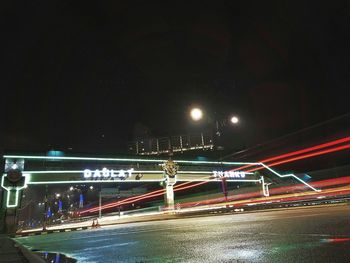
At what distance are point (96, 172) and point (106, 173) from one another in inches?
54.1

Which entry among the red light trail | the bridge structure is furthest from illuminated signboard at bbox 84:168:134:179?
the red light trail

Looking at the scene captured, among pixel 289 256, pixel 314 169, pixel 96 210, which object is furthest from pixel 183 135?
pixel 289 256

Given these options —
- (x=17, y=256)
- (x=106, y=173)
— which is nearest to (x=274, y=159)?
(x=106, y=173)

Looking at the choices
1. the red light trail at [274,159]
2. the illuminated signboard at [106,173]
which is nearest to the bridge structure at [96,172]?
the illuminated signboard at [106,173]

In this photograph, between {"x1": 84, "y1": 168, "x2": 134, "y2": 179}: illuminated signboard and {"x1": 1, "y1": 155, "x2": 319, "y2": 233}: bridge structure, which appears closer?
{"x1": 1, "y1": 155, "x2": 319, "y2": 233}: bridge structure

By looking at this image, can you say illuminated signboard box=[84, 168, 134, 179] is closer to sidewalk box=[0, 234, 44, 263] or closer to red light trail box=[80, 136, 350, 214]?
red light trail box=[80, 136, 350, 214]

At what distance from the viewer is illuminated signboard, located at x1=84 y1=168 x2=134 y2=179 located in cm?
3866

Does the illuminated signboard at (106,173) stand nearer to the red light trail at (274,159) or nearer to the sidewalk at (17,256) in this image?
the red light trail at (274,159)

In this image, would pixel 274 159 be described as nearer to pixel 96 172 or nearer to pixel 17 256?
pixel 96 172

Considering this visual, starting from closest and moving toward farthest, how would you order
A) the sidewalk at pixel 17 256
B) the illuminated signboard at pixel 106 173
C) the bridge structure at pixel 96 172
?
the sidewalk at pixel 17 256 < the bridge structure at pixel 96 172 < the illuminated signboard at pixel 106 173

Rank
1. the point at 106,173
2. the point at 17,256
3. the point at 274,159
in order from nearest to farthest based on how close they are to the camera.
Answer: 1. the point at 17,256
2. the point at 106,173
3. the point at 274,159

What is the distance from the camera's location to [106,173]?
3994cm

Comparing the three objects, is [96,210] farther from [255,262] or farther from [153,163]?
[255,262]

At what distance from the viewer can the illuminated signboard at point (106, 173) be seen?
38.7 metres
